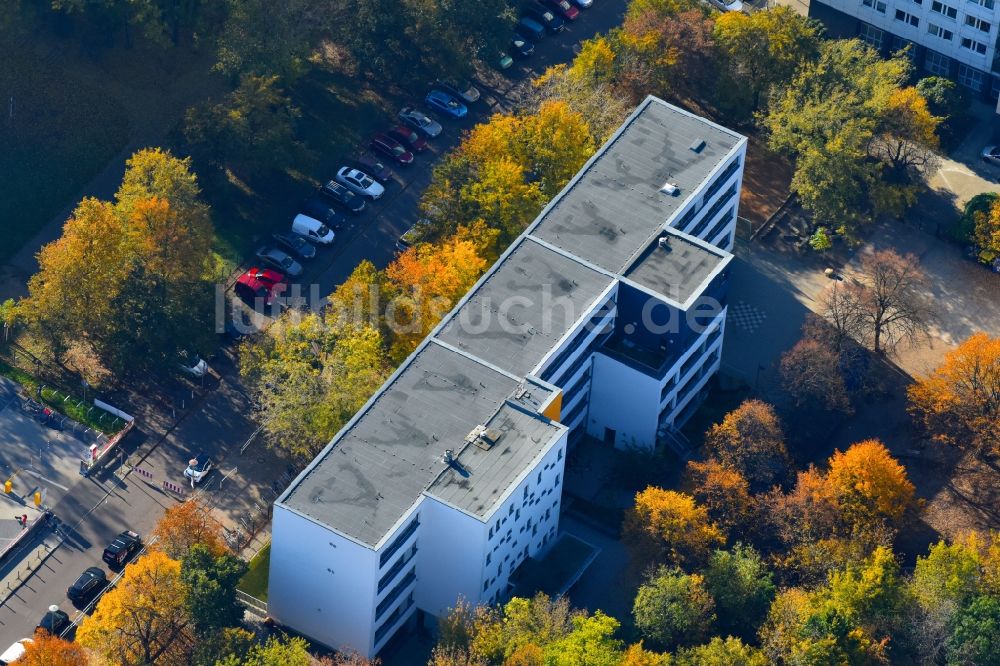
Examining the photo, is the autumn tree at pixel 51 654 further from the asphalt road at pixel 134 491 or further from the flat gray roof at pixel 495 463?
the flat gray roof at pixel 495 463

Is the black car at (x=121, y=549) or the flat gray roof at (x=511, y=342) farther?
the black car at (x=121, y=549)

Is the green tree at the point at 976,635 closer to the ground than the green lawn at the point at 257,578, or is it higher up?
closer to the ground

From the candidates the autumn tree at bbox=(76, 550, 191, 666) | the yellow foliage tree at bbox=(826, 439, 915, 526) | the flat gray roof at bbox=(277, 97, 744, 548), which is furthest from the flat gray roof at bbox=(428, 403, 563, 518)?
the yellow foliage tree at bbox=(826, 439, 915, 526)

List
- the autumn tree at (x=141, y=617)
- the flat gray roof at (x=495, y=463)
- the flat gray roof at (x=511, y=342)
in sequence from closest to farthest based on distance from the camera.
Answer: the autumn tree at (x=141, y=617), the flat gray roof at (x=495, y=463), the flat gray roof at (x=511, y=342)

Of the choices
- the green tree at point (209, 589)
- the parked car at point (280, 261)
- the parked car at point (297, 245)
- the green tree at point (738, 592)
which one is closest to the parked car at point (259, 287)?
the parked car at point (280, 261)

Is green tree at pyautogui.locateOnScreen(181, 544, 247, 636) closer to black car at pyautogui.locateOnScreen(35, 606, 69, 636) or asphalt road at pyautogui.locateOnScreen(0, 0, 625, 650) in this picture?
black car at pyautogui.locateOnScreen(35, 606, 69, 636)
